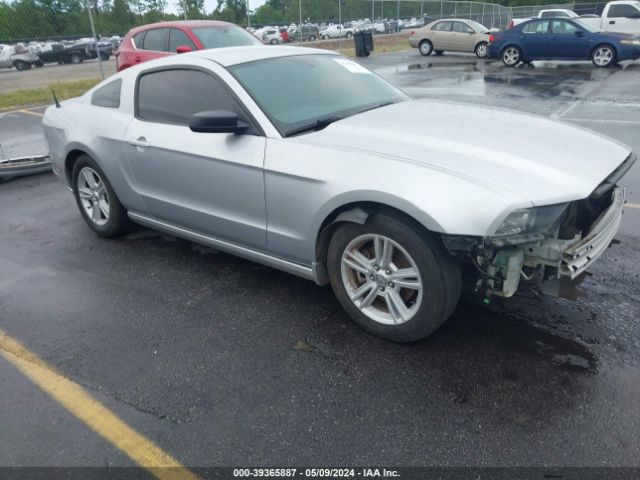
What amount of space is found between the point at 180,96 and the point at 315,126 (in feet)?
3.77

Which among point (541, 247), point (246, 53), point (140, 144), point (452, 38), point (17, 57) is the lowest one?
point (17, 57)

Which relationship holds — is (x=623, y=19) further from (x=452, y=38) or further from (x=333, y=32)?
(x=333, y=32)

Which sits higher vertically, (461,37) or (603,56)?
(461,37)

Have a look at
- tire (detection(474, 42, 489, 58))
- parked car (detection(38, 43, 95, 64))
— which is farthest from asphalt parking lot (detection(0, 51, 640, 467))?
parked car (detection(38, 43, 95, 64))

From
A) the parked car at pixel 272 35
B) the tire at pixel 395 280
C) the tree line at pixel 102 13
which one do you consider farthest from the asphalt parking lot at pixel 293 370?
the parked car at pixel 272 35

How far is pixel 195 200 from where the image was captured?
3836 millimetres

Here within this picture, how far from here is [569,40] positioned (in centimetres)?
1627

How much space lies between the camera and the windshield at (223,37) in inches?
403

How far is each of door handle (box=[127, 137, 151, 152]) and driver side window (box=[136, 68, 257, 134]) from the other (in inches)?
6.9

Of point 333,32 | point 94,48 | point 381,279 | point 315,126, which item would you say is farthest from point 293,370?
point 333,32

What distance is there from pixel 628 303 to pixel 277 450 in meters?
2.42

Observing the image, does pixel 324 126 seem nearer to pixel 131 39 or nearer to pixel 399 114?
pixel 399 114

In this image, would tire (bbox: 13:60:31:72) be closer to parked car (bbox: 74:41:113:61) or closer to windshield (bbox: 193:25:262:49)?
parked car (bbox: 74:41:113:61)

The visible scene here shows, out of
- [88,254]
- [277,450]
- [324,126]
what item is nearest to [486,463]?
[277,450]
